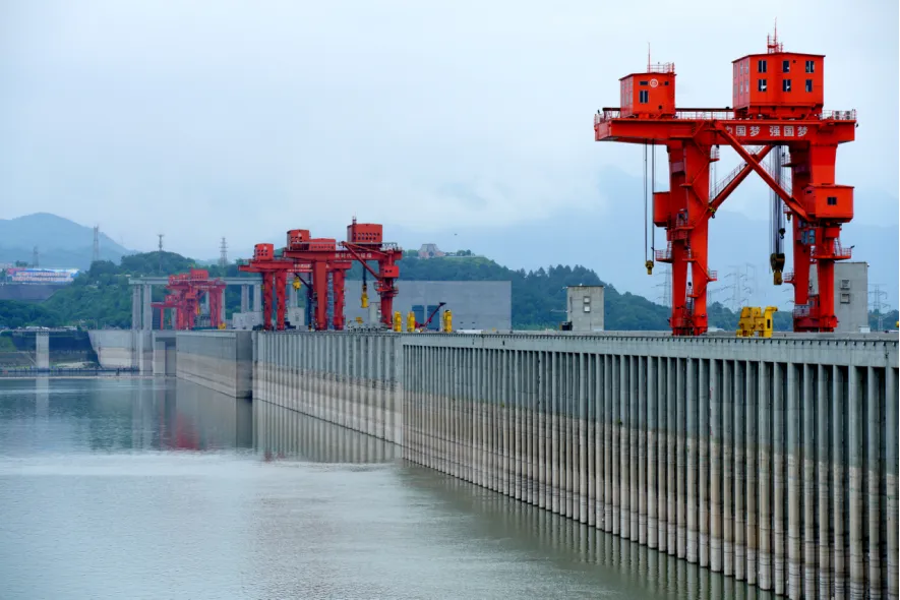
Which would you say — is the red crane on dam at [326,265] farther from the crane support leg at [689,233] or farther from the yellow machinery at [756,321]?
the yellow machinery at [756,321]

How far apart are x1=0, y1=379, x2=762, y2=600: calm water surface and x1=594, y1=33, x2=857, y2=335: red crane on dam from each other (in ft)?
51.6

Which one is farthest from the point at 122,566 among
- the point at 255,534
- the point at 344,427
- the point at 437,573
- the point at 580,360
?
the point at 344,427

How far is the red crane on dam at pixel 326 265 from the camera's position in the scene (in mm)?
136500

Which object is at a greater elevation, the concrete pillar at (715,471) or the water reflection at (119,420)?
the concrete pillar at (715,471)

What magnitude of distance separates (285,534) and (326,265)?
94889mm

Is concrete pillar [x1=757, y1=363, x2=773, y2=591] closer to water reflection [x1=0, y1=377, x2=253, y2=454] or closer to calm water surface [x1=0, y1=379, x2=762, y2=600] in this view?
calm water surface [x1=0, y1=379, x2=762, y2=600]

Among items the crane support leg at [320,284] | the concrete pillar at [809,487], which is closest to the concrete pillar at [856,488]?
the concrete pillar at [809,487]

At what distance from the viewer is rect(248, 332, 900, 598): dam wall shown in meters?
34.8

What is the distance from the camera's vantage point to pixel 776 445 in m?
39.1

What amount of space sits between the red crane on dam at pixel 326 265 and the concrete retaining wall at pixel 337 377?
8376 millimetres

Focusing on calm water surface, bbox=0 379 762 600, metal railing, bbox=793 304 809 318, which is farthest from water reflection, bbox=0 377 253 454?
metal railing, bbox=793 304 809 318

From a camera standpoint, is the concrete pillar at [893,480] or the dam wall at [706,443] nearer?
the concrete pillar at [893,480]

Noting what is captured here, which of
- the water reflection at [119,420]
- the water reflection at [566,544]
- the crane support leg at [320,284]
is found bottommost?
the water reflection at [119,420]

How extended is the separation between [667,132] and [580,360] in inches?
531
